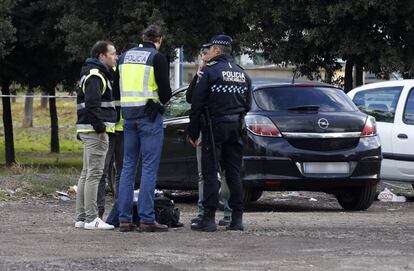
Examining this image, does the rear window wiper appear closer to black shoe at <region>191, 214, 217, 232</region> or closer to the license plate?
the license plate

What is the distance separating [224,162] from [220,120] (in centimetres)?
45

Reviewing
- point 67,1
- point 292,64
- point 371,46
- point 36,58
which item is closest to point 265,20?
point 292,64

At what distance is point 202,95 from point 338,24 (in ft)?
30.0

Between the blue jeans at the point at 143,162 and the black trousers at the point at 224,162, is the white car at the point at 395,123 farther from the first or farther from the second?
the blue jeans at the point at 143,162

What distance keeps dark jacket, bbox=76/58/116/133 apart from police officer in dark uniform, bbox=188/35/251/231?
2.75 feet

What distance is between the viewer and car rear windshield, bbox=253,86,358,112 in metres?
11.0

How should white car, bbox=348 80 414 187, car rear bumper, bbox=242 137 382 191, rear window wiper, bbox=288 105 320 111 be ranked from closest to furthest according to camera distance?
car rear bumper, bbox=242 137 382 191, rear window wiper, bbox=288 105 320 111, white car, bbox=348 80 414 187

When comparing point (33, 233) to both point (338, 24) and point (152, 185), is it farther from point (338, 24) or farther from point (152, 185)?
point (338, 24)

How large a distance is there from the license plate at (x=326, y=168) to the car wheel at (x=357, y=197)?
512 millimetres

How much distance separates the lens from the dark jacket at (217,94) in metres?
8.79

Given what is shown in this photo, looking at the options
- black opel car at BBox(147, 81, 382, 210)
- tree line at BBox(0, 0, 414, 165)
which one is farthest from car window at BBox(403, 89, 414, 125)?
tree line at BBox(0, 0, 414, 165)

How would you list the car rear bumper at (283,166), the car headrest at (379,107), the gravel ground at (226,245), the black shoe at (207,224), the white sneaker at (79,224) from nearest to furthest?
1. the gravel ground at (226,245)
2. the black shoe at (207,224)
3. the white sneaker at (79,224)
4. the car rear bumper at (283,166)
5. the car headrest at (379,107)

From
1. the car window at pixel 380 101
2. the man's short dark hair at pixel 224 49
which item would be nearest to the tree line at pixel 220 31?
the car window at pixel 380 101

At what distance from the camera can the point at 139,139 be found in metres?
8.88
